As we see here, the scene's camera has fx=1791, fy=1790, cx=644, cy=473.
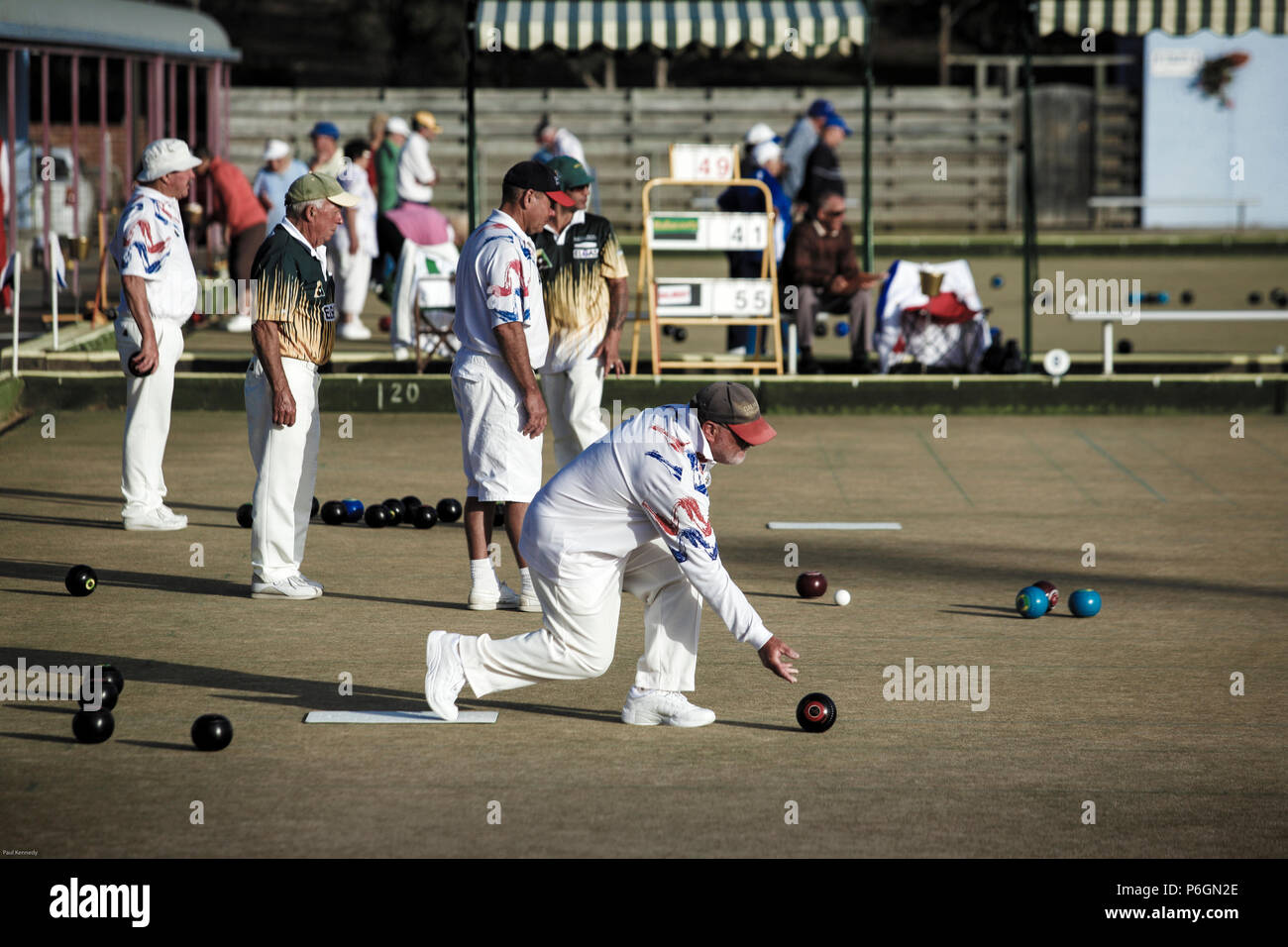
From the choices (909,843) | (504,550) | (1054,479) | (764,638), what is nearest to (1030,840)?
(909,843)

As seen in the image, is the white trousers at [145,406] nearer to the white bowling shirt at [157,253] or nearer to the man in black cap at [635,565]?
the white bowling shirt at [157,253]

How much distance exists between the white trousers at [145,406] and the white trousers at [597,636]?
3.98 meters

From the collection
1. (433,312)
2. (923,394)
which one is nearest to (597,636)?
(923,394)

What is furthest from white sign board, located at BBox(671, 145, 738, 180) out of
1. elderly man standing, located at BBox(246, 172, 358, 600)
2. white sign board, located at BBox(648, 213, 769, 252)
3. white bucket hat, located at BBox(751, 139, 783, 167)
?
elderly man standing, located at BBox(246, 172, 358, 600)

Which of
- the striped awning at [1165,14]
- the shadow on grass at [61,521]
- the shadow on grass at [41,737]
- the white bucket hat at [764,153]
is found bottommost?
the shadow on grass at [41,737]

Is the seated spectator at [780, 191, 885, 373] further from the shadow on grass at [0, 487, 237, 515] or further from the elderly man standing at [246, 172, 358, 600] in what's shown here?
the elderly man standing at [246, 172, 358, 600]

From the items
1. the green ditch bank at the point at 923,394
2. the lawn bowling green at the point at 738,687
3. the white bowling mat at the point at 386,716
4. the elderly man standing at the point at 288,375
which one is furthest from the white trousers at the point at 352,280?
the white bowling mat at the point at 386,716

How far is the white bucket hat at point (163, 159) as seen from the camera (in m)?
9.24

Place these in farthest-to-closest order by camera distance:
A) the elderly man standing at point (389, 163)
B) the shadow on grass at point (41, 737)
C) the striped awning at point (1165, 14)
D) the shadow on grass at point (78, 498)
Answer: the elderly man standing at point (389, 163) → the striped awning at point (1165, 14) → the shadow on grass at point (78, 498) → the shadow on grass at point (41, 737)

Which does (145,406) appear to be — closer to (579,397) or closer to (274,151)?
(579,397)

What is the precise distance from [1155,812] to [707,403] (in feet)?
6.09

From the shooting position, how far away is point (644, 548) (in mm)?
6109

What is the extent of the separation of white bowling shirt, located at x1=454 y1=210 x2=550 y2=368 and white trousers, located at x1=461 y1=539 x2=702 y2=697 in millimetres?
1829

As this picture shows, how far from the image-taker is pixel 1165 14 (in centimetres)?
1552
